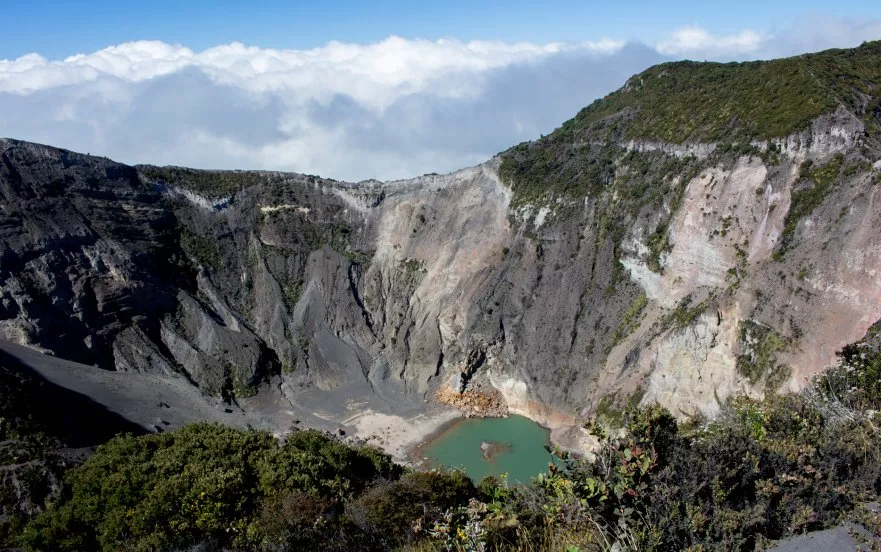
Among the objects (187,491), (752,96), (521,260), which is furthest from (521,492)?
(521,260)

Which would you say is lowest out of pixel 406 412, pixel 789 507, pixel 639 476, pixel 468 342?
pixel 406 412

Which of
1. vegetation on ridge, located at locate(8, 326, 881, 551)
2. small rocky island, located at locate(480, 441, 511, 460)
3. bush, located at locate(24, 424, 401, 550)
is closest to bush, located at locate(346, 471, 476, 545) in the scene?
vegetation on ridge, located at locate(8, 326, 881, 551)

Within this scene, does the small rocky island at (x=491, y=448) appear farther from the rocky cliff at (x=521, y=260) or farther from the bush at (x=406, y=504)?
the bush at (x=406, y=504)

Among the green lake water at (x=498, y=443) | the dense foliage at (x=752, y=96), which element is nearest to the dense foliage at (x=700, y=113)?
the dense foliage at (x=752, y=96)

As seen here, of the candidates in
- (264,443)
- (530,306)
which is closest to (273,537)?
(264,443)

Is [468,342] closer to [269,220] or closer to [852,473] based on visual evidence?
[269,220]

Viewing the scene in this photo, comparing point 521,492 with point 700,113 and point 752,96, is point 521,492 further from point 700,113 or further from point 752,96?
point 700,113

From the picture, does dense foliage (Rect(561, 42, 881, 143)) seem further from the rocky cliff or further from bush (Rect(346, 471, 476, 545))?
bush (Rect(346, 471, 476, 545))

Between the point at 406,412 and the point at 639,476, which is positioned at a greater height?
the point at 639,476
